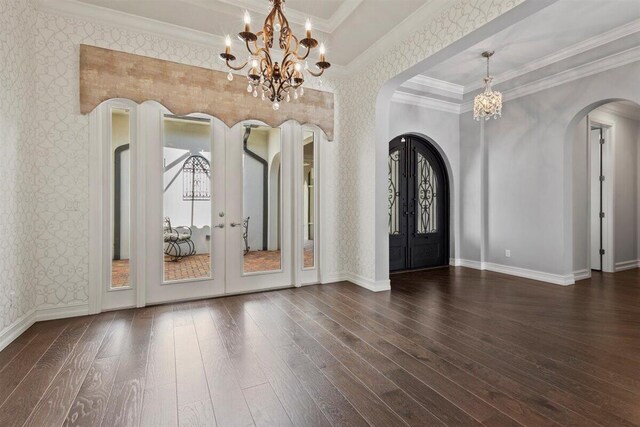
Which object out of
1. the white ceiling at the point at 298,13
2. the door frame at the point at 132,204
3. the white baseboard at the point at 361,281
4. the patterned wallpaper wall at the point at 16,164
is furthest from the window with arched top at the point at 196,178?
the white baseboard at the point at 361,281

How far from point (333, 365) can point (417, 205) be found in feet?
14.0

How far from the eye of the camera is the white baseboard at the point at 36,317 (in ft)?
8.98

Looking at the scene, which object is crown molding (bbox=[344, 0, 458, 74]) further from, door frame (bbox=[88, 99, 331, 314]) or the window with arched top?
the window with arched top

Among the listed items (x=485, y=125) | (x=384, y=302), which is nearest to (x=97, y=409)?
(x=384, y=302)

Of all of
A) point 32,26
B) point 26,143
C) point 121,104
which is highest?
point 32,26

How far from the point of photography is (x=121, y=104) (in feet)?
12.0

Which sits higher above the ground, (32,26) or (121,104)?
(32,26)

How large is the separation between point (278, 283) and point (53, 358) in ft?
8.37

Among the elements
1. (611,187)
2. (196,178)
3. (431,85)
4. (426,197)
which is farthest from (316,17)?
(611,187)

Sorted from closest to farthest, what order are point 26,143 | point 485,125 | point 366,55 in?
point 26,143
point 366,55
point 485,125

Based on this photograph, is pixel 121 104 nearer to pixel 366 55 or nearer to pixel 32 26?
pixel 32 26

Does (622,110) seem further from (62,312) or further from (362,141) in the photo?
(62,312)

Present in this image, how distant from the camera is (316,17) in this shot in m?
3.76

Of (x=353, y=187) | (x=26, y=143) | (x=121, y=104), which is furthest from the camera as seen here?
(x=353, y=187)
